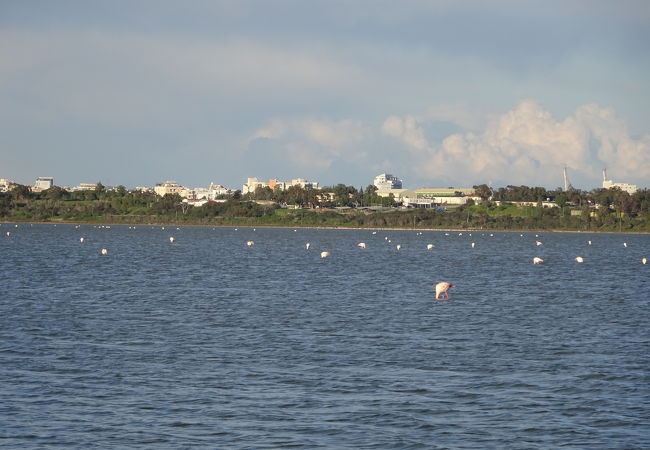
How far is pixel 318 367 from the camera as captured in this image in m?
29.7

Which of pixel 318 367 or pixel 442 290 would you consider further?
pixel 442 290

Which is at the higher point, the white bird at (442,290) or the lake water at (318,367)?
the white bird at (442,290)

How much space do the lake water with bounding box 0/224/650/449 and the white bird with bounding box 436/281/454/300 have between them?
30.7 inches

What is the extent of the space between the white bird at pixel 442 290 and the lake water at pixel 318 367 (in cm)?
78

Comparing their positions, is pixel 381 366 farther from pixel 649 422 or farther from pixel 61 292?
pixel 61 292

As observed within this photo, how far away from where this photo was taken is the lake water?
22.2m

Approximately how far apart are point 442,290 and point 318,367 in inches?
977

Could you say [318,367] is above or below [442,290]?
below

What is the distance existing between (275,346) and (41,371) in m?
8.88

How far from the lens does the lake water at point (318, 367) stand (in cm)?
2222

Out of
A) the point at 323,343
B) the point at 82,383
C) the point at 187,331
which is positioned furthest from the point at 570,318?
the point at 82,383

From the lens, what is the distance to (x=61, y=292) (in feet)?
180

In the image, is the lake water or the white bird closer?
the lake water

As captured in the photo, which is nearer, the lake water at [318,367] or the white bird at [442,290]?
the lake water at [318,367]
